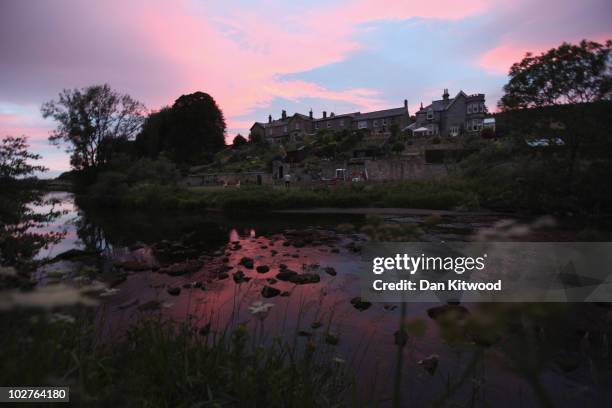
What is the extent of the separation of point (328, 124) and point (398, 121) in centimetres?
1902

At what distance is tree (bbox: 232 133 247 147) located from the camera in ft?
258

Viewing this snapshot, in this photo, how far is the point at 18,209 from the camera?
782 centimetres

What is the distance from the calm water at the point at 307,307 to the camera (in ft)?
14.6

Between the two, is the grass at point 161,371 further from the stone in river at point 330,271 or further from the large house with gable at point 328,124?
the large house with gable at point 328,124

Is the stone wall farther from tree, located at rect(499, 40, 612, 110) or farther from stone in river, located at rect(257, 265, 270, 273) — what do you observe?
stone in river, located at rect(257, 265, 270, 273)

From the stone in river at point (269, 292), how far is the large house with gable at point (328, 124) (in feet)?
211

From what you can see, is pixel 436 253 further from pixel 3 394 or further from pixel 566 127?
pixel 566 127

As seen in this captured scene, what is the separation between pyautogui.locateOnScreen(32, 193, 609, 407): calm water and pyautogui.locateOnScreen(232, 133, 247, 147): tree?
205 feet

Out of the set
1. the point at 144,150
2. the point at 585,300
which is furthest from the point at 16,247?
the point at 144,150

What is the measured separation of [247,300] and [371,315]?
2762 mm

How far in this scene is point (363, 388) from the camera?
4293 mm

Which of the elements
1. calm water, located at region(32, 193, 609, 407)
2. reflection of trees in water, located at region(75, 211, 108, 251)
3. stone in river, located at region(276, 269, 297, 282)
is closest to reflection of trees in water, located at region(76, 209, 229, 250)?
reflection of trees in water, located at region(75, 211, 108, 251)

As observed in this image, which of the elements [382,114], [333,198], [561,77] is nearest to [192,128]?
[382,114]

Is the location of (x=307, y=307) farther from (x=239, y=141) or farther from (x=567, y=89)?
(x=239, y=141)
